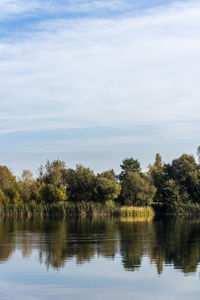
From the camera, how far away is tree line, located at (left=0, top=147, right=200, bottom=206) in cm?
7707

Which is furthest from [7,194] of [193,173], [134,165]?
[193,173]

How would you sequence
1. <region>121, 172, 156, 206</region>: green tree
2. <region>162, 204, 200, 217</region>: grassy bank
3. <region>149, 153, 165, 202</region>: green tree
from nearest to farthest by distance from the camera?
<region>121, 172, 156, 206</region>: green tree, <region>162, 204, 200, 217</region>: grassy bank, <region>149, 153, 165, 202</region>: green tree

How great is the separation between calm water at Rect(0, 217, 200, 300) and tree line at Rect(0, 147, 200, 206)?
4266 centimetres

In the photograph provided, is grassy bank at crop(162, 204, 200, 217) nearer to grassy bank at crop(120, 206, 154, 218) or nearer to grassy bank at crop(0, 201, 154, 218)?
grassy bank at crop(120, 206, 154, 218)

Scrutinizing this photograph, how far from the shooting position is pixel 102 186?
253ft

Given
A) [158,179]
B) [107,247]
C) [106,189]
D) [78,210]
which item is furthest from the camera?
[158,179]

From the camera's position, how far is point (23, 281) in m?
19.5

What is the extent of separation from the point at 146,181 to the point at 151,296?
65.5m

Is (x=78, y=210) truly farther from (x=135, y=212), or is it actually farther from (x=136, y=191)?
(x=136, y=191)

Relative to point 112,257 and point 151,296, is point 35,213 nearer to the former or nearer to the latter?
point 112,257

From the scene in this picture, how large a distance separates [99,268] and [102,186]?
179ft

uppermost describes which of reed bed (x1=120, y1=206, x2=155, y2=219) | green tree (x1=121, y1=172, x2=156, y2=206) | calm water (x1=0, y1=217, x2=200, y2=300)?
green tree (x1=121, y1=172, x2=156, y2=206)

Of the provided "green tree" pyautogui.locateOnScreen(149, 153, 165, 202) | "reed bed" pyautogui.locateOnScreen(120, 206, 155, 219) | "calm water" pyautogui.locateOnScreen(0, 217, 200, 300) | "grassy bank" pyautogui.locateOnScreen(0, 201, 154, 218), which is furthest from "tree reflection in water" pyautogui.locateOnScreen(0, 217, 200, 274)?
"green tree" pyautogui.locateOnScreen(149, 153, 165, 202)

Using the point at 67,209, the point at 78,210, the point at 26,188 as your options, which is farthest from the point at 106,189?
the point at 26,188
